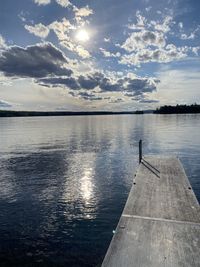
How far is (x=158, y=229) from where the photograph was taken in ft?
39.8

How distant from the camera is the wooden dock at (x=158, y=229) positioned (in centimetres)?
972

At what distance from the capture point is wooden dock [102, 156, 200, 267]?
972cm

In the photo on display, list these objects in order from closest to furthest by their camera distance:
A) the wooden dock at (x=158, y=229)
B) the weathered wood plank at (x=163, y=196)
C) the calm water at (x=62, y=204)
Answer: the wooden dock at (x=158, y=229) < the calm water at (x=62, y=204) < the weathered wood plank at (x=163, y=196)

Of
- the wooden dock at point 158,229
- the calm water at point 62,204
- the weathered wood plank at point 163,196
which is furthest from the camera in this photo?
the weathered wood plank at point 163,196

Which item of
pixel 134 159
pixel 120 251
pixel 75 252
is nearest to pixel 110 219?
pixel 75 252

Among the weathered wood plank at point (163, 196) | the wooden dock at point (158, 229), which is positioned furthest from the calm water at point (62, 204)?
the wooden dock at point (158, 229)

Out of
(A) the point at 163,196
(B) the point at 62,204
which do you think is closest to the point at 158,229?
(A) the point at 163,196

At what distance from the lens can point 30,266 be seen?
12.6 meters

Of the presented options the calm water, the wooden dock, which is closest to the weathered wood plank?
the wooden dock

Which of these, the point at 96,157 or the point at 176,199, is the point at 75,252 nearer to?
the point at 176,199

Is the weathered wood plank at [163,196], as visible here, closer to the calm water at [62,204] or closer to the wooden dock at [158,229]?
the wooden dock at [158,229]

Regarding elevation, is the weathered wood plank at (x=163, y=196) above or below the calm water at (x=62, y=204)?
above

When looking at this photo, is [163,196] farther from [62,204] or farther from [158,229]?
[62,204]

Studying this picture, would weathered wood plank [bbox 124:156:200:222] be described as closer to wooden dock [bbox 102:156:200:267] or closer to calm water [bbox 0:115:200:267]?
wooden dock [bbox 102:156:200:267]
